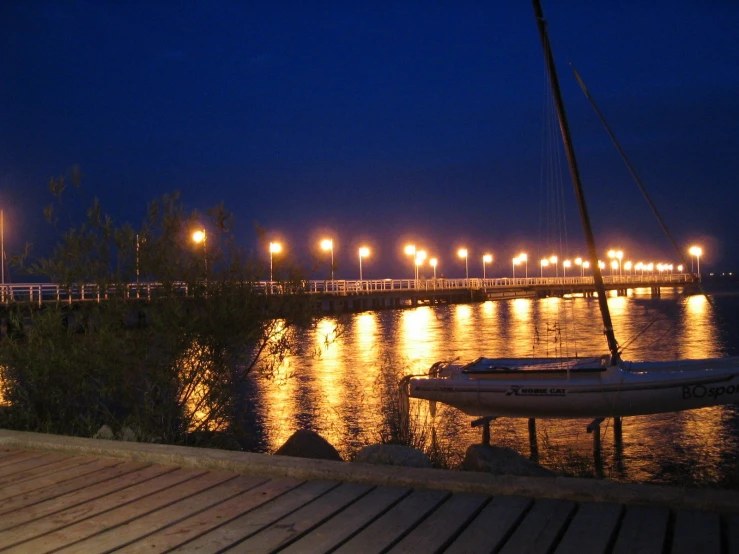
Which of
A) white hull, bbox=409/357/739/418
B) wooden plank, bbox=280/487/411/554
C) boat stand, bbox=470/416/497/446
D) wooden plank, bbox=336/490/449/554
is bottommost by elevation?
boat stand, bbox=470/416/497/446

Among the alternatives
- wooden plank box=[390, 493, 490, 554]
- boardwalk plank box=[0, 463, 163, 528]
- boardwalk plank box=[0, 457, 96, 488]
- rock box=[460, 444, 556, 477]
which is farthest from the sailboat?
wooden plank box=[390, 493, 490, 554]

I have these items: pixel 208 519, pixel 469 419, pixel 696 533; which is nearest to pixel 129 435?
pixel 208 519

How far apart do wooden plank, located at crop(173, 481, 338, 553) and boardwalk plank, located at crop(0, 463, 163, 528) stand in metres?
1.14

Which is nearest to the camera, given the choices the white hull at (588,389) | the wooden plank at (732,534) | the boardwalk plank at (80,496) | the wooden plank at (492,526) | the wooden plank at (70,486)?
the wooden plank at (732,534)

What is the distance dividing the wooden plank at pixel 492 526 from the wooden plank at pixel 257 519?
1108 mm

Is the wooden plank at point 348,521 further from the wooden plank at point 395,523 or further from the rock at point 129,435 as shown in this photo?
the rock at point 129,435

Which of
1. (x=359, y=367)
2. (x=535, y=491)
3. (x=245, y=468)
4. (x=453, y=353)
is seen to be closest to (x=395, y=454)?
(x=245, y=468)

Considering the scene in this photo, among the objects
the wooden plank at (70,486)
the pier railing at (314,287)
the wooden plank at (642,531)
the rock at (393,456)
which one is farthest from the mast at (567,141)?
the wooden plank at (70,486)

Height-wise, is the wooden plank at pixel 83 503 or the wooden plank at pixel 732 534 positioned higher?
the wooden plank at pixel 83 503

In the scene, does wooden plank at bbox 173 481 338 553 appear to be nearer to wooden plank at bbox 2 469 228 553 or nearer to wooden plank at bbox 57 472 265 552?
wooden plank at bbox 57 472 265 552

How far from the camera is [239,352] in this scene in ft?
30.9

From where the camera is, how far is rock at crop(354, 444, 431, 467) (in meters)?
6.72

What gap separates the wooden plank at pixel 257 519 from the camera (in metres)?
3.86

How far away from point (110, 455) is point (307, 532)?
2.48 metres
